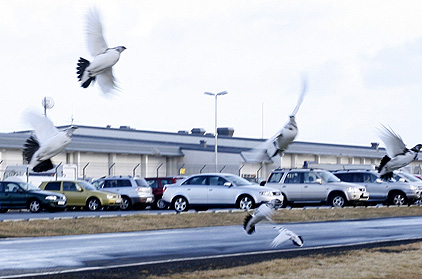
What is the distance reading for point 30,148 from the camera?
2498 mm

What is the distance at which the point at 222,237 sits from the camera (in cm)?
2312

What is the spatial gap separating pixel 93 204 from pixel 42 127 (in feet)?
113

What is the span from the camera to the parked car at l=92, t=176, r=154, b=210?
37.1 m

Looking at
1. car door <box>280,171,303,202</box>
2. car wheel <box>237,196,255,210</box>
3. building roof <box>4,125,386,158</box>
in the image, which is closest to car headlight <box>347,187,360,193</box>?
car door <box>280,171,303,202</box>

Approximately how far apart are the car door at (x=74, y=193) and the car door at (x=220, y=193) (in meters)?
7.67

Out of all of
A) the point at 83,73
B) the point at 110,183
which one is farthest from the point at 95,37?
the point at 110,183

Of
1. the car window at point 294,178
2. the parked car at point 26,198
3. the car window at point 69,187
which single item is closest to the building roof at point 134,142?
the car window at point 294,178

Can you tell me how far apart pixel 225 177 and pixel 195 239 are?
962 centimetres

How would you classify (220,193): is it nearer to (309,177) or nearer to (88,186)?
(309,177)

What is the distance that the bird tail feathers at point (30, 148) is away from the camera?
2.43 metres

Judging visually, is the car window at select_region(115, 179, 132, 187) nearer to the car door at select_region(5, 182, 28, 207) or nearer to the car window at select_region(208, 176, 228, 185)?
the car door at select_region(5, 182, 28, 207)

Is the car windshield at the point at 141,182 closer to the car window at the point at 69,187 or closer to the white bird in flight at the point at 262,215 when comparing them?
the car window at the point at 69,187

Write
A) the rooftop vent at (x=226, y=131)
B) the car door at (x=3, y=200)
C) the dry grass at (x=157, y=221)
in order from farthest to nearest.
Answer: the car door at (x=3, y=200) < the dry grass at (x=157, y=221) < the rooftop vent at (x=226, y=131)

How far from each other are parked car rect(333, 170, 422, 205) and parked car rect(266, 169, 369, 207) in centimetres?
229
